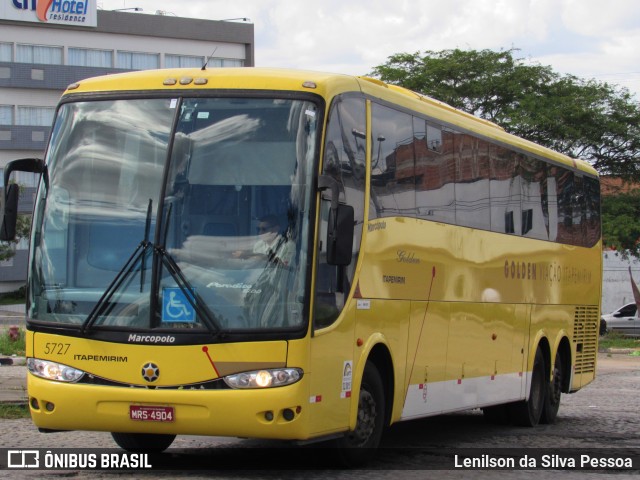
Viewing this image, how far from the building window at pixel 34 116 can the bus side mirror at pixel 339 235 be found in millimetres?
65450

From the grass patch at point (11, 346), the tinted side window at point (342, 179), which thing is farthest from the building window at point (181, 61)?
the tinted side window at point (342, 179)

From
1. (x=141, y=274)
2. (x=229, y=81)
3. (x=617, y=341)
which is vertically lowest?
(x=617, y=341)

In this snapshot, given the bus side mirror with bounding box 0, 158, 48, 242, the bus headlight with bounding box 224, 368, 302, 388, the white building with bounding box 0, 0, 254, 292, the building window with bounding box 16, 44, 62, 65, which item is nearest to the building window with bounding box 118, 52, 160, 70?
the white building with bounding box 0, 0, 254, 292

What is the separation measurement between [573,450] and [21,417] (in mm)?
6428

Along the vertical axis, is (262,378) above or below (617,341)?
above

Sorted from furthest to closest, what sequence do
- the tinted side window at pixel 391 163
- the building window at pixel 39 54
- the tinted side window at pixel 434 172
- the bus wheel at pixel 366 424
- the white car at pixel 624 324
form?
the building window at pixel 39 54, the white car at pixel 624 324, the tinted side window at pixel 434 172, the tinted side window at pixel 391 163, the bus wheel at pixel 366 424

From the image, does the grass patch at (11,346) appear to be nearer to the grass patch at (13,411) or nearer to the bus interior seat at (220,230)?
the grass patch at (13,411)

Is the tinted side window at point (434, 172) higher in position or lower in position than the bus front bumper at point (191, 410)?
higher

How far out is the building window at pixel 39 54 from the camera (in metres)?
72.4

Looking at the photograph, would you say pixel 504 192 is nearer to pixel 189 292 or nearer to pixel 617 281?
pixel 189 292

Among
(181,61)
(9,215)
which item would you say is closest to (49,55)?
(181,61)

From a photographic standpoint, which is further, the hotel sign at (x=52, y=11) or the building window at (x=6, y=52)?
the building window at (x=6, y=52)

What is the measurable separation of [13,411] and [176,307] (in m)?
5.99

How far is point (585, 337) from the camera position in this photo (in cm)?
1877
